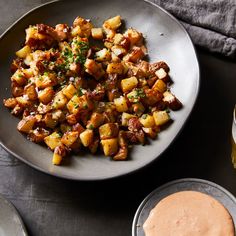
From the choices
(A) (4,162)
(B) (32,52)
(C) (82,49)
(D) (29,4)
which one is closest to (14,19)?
(D) (29,4)

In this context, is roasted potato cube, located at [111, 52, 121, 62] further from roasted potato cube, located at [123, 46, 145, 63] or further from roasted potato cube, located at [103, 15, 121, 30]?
roasted potato cube, located at [103, 15, 121, 30]

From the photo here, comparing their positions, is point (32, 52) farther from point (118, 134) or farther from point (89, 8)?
point (118, 134)

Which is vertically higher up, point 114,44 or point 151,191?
point 114,44

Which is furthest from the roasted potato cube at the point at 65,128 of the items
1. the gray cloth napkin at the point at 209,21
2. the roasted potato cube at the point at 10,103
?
the gray cloth napkin at the point at 209,21

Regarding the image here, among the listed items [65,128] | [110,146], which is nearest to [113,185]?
[110,146]

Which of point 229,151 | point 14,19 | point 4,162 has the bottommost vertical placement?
point 229,151

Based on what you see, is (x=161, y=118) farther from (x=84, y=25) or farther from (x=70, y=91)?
(x=84, y=25)
